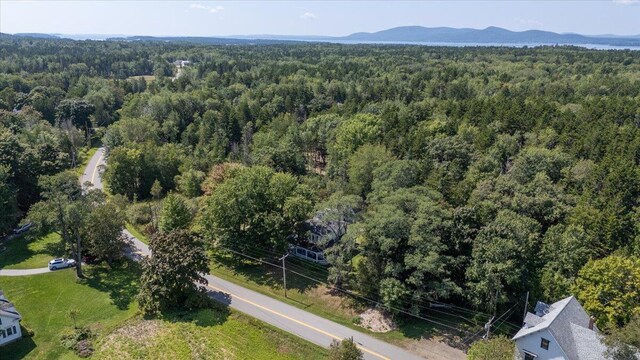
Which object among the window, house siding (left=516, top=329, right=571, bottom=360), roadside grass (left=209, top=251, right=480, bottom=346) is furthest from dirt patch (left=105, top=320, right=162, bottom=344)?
the window

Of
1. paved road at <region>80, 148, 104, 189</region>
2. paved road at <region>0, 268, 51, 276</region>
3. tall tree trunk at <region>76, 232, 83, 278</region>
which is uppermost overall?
tall tree trunk at <region>76, 232, 83, 278</region>

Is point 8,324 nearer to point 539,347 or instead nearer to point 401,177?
point 401,177

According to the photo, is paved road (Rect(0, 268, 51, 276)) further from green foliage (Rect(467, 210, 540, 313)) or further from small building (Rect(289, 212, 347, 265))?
green foliage (Rect(467, 210, 540, 313))

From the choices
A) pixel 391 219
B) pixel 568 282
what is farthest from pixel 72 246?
pixel 568 282

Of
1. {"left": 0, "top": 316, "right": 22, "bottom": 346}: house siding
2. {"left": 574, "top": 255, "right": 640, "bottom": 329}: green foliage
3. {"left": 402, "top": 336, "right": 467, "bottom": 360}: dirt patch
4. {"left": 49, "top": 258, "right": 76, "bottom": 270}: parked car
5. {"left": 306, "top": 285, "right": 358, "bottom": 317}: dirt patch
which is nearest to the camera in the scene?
{"left": 574, "top": 255, "right": 640, "bottom": 329}: green foliage

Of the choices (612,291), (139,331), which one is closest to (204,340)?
(139,331)
